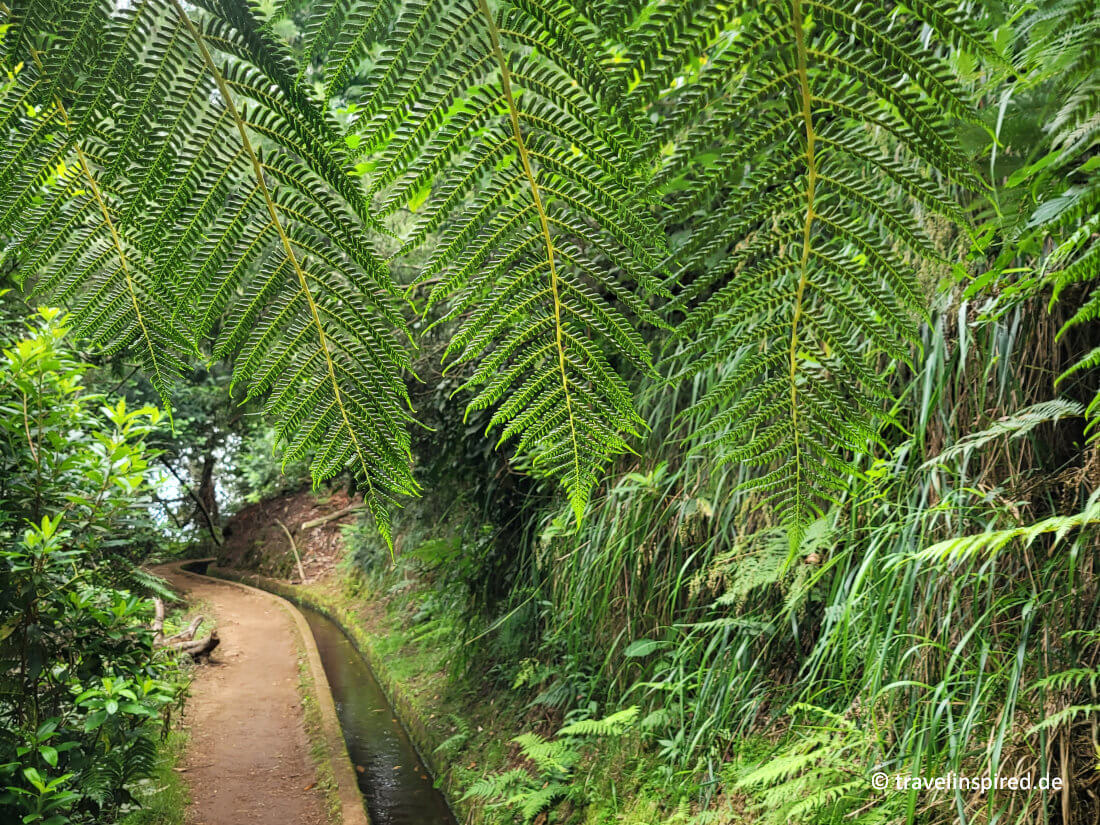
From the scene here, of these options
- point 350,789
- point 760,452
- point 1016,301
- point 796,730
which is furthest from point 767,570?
point 350,789

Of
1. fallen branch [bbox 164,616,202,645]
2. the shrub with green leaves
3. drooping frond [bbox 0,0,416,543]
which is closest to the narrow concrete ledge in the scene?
fallen branch [bbox 164,616,202,645]

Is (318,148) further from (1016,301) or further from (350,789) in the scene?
(350,789)

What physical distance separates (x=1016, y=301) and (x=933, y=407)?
0.57 meters

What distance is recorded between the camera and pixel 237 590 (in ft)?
43.2

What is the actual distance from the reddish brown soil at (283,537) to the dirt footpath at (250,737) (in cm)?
379

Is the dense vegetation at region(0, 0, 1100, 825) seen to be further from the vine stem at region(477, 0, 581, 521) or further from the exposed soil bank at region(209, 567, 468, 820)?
the exposed soil bank at region(209, 567, 468, 820)

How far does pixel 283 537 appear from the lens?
590 inches

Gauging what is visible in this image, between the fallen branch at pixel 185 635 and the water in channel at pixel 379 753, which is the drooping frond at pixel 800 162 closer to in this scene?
the water in channel at pixel 379 753

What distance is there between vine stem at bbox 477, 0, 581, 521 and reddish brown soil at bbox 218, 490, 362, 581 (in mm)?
12506

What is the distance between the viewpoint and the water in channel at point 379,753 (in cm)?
493

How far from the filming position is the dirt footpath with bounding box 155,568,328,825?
181 inches

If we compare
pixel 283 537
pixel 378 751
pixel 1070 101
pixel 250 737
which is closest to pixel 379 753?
pixel 378 751

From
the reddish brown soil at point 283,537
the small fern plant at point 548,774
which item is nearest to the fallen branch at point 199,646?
the reddish brown soil at point 283,537

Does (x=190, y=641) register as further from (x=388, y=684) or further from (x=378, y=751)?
(x=378, y=751)
